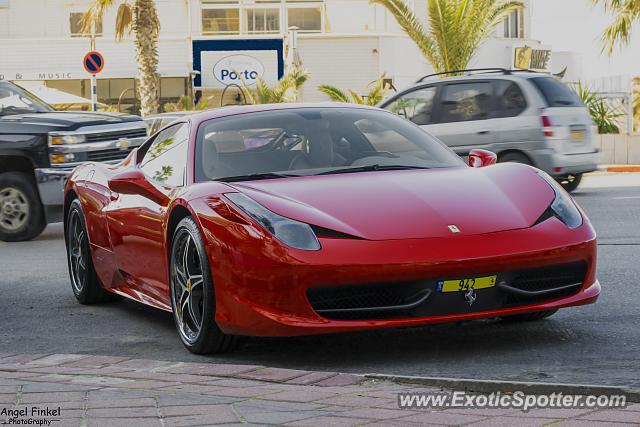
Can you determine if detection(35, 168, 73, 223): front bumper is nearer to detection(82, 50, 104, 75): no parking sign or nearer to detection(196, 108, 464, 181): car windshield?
detection(196, 108, 464, 181): car windshield

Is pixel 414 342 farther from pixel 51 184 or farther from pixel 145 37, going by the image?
pixel 145 37

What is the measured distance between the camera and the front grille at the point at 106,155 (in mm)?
13633

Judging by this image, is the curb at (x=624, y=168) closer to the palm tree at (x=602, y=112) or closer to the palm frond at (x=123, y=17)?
the palm tree at (x=602, y=112)

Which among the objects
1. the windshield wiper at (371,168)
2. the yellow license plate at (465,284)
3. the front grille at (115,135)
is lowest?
the front grille at (115,135)

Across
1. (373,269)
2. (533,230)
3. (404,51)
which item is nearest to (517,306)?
(533,230)

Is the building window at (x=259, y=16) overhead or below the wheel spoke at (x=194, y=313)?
overhead

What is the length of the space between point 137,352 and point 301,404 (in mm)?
2191

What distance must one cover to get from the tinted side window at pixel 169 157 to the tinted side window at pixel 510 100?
9.68m

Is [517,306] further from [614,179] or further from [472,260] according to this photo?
[614,179]

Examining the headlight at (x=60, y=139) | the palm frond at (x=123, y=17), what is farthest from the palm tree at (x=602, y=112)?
the headlight at (x=60, y=139)

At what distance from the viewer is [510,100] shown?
17.0 meters

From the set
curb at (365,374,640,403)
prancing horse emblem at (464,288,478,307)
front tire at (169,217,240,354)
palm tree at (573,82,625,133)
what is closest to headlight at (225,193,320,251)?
front tire at (169,217,240,354)

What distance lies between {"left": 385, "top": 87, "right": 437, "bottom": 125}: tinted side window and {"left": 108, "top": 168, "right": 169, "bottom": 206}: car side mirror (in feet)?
33.7

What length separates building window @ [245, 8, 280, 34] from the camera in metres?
47.0
